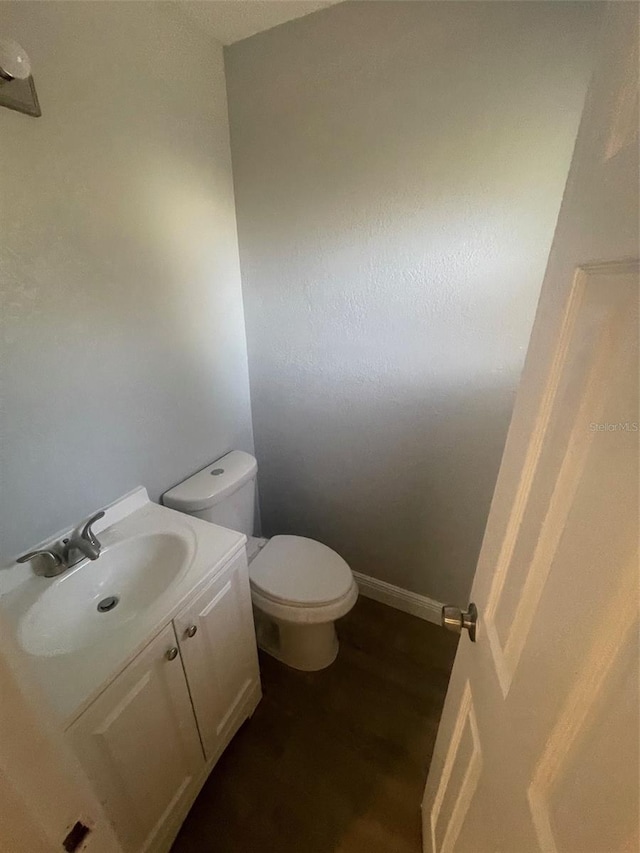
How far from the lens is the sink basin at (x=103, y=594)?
0.91 meters

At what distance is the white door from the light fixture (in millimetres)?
1029

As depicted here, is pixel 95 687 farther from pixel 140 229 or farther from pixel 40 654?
pixel 140 229

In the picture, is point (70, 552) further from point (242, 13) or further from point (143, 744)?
point (242, 13)

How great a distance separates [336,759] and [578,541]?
1.35 metres

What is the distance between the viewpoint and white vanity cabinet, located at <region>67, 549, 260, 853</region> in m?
0.81

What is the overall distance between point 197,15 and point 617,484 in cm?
172

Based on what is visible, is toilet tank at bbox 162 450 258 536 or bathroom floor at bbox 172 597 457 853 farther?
toilet tank at bbox 162 450 258 536

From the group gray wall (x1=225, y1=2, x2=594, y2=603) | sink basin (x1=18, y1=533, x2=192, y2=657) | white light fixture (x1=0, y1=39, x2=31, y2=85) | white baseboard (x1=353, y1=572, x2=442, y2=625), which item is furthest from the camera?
white baseboard (x1=353, y1=572, x2=442, y2=625)

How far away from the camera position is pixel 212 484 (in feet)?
4.75

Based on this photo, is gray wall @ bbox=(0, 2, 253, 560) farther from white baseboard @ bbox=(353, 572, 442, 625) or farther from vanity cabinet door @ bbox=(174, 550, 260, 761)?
white baseboard @ bbox=(353, 572, 442, 625)

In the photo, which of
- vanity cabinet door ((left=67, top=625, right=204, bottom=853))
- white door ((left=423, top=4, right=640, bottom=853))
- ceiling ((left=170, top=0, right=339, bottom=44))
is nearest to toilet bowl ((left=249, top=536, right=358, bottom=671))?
vanity cabinet door ((left=67, top=625, right=204, bottom=853))

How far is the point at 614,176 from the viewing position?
364 millimetres

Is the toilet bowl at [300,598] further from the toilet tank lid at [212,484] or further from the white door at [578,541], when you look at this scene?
the white door at [578,541]

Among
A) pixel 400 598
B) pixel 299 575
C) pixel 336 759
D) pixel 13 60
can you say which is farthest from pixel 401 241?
pixel 336 759
